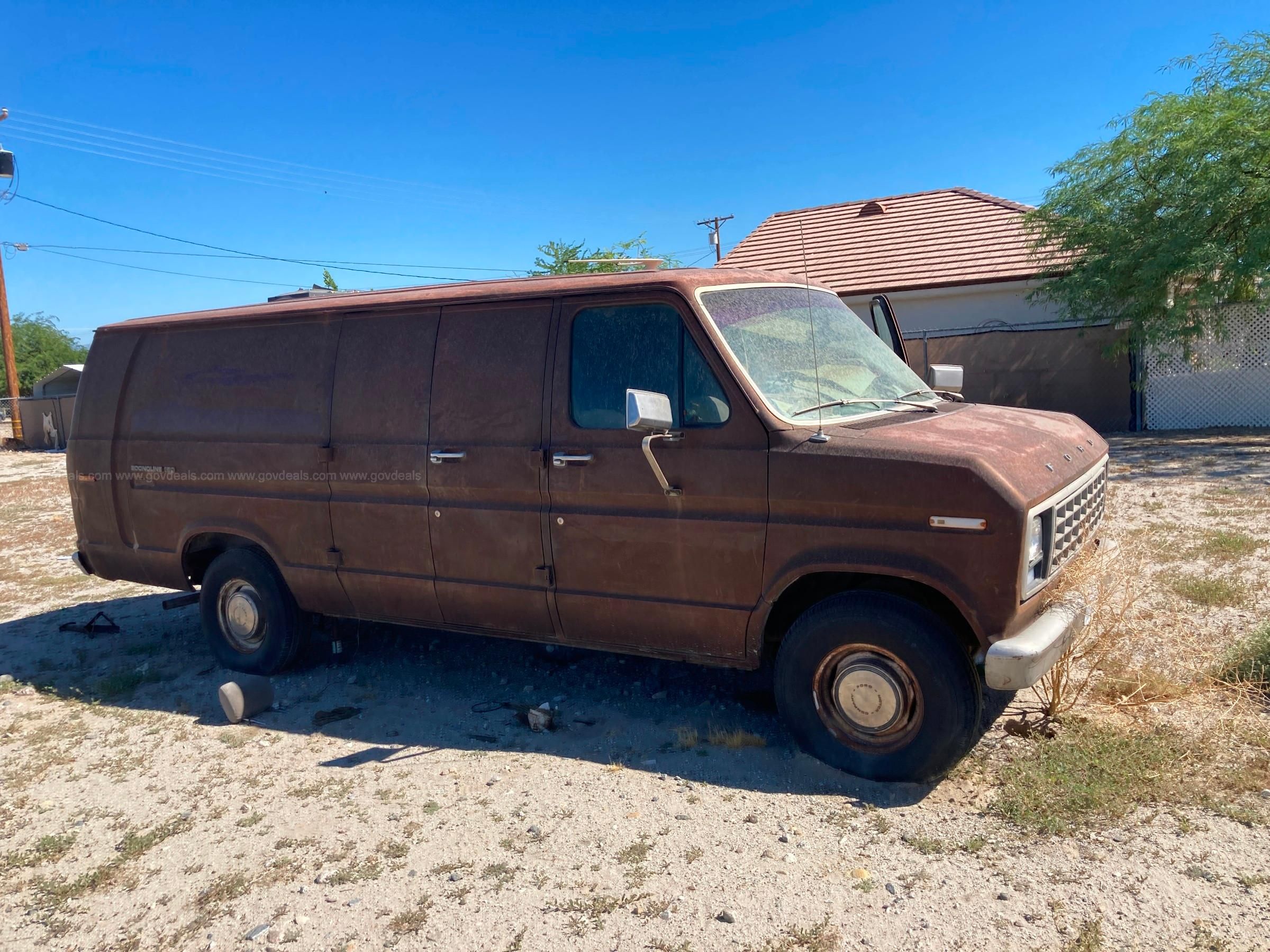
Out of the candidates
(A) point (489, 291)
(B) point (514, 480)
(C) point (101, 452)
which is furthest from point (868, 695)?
(C) point (101, 452)

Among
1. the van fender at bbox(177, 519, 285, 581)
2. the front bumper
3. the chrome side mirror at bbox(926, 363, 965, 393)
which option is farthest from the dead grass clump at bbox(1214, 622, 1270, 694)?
the van fender at bbox(177, 519, 285, 581)

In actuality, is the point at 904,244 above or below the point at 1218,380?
above

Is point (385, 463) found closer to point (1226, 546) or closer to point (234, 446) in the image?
point (234, 446)

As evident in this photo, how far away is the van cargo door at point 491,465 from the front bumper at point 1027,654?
7.08 feet

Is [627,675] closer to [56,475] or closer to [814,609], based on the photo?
[814,609]

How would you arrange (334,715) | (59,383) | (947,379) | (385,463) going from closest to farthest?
(385,463) < (334,715) < (947,379) < (59,383)

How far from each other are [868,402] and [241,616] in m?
4.13

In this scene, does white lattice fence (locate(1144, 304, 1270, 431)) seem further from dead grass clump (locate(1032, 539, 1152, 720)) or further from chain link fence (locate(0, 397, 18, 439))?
chain link fence (locate(0, 397, 18, 439))

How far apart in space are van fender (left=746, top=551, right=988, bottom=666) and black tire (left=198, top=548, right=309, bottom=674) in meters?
3.10

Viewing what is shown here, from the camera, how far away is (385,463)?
512 centimetres

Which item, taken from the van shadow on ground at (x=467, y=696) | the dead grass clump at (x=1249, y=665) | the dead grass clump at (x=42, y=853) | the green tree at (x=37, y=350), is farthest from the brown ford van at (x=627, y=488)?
the green tree at (x=37, y=350)

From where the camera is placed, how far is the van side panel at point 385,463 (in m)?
5.05

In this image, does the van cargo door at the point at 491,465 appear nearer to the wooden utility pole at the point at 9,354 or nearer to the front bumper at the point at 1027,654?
the front bumper at the point at 1027,654

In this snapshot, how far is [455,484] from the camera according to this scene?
192 inches
